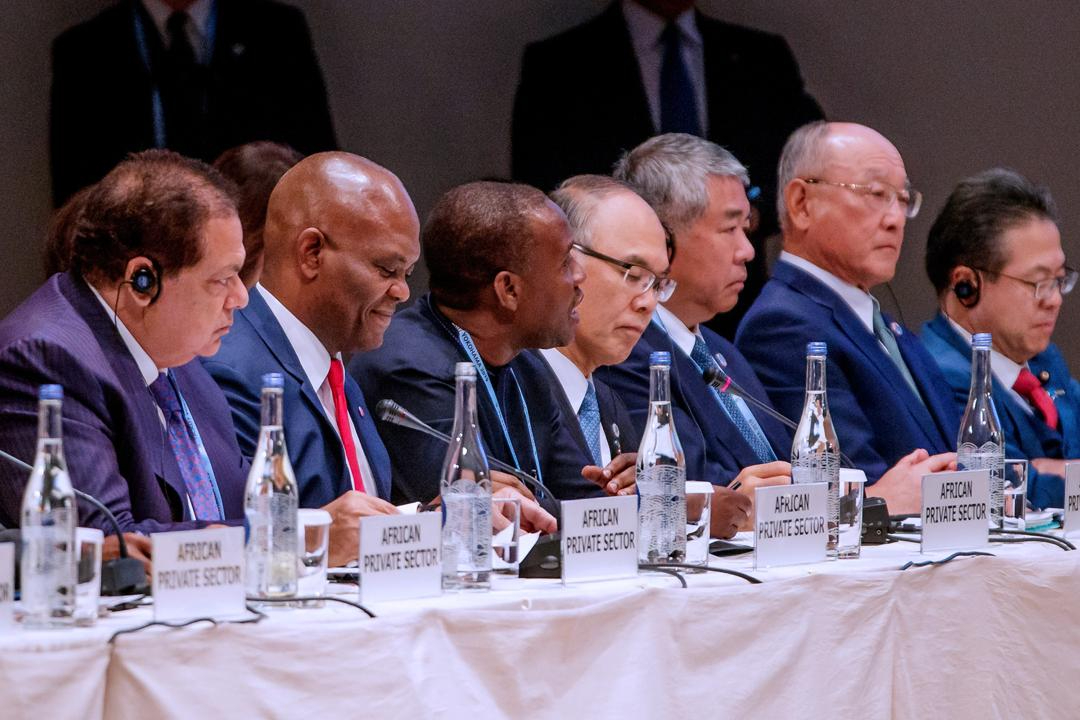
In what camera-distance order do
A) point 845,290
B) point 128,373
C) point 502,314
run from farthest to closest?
point 845,290 → point 502,314 → point 128,373

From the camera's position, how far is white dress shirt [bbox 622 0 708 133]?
423cm

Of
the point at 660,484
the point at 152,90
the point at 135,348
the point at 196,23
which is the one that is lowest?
the point at 660,484

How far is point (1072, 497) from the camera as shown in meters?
2.69

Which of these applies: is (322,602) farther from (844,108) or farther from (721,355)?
(844,108)

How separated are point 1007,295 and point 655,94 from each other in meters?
1.14

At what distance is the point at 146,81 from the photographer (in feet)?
11.0

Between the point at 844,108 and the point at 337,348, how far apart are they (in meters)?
2.34

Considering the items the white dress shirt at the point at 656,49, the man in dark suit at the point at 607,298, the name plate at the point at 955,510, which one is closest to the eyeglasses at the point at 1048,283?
the white dress shirt at the point at 656,49

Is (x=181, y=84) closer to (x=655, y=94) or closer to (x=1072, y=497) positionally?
(x=655, y=94)

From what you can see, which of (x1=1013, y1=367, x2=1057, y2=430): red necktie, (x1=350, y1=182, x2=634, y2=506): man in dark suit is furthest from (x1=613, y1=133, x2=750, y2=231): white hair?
(x1=1013, y1=367, x2=1057, y2=430): red necktie

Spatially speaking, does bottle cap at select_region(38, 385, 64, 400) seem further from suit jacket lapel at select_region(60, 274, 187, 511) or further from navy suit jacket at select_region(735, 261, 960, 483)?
navy suit jacket at select_region(735, 261, 960, 483)

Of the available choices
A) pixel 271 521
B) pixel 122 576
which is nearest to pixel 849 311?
pixel 271 521

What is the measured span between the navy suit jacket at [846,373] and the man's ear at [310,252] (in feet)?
4.29

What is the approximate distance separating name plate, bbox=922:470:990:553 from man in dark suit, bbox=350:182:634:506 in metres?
0.84
